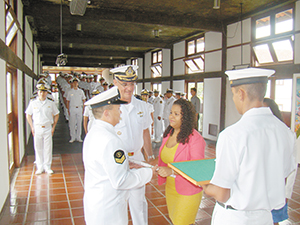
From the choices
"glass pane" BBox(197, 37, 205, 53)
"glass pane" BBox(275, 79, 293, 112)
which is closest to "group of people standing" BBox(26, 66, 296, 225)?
"glass pane" BBox(275, 79, 293, 112)

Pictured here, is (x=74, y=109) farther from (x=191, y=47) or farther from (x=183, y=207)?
(x=183, y=207)

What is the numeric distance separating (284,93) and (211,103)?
9.79ft

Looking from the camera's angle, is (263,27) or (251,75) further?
(263,27)

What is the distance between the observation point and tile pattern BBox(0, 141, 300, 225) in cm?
320

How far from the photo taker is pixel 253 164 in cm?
124

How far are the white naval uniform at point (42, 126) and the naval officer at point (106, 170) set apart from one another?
353 cm

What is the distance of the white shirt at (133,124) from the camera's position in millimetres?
2521

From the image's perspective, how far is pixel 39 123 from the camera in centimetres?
478

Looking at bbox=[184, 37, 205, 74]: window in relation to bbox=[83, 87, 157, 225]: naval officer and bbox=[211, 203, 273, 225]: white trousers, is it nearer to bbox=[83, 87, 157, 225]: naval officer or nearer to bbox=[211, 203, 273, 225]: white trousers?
bbox=[83, 87, 157, 225]: naval officer

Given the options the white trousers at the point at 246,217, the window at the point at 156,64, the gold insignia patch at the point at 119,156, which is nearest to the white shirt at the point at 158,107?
the window at the point at 156,64

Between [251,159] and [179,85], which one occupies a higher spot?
[179,85]

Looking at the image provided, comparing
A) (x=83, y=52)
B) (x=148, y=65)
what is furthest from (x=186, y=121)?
(x=148, y=65)

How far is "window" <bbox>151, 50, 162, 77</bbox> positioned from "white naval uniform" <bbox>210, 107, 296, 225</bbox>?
40.8ft

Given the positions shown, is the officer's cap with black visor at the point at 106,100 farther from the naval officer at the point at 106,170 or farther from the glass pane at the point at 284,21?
the glass pane at the point at 284,21
